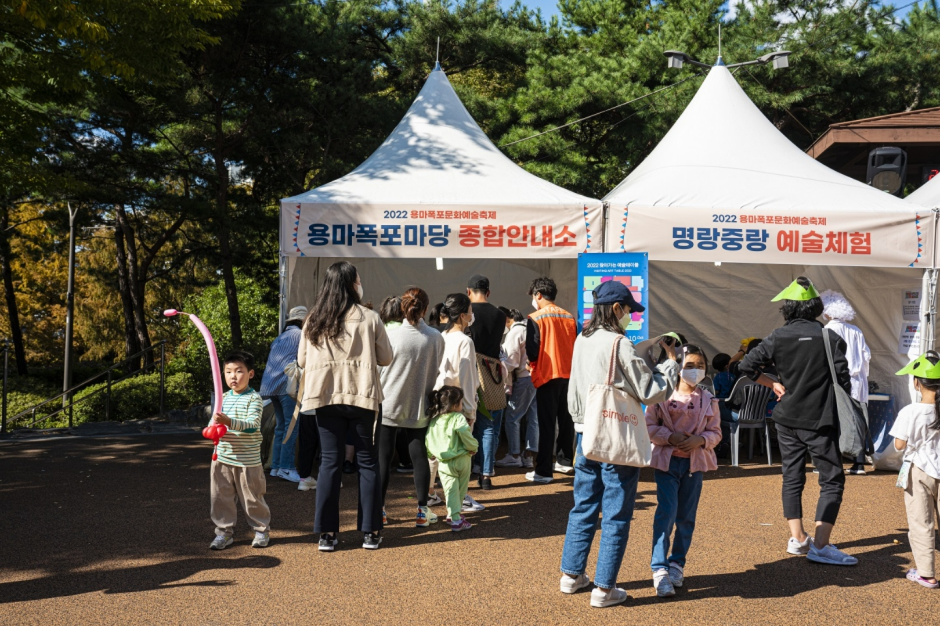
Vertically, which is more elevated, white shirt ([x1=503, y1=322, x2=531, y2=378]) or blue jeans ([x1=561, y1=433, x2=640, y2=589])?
white shirt ([x1=503, y1=322, x2=531, y2=378])

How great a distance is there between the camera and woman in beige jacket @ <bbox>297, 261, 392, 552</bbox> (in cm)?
466

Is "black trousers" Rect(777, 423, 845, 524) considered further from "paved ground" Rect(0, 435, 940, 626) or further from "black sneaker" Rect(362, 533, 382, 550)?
"black sneaker" Rect(362, 533, 382, 550)

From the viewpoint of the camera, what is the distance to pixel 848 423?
4469mm

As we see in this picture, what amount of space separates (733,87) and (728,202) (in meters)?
2.75

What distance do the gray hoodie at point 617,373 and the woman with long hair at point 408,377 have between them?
1.49m

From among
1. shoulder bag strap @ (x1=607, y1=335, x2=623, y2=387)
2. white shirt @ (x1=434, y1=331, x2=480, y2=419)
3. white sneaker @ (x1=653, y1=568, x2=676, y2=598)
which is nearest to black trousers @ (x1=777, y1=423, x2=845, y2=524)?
white sneaker @ (x1=653, y1=568, x2=676, y2=598)

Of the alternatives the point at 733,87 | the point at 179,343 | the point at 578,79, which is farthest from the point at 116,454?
the point at 179,343

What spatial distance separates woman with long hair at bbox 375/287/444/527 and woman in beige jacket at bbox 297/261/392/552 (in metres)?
0.46

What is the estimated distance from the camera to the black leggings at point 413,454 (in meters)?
5.28

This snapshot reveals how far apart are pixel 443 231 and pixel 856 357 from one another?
3929mm

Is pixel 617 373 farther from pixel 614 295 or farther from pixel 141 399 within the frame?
pixel 141 399

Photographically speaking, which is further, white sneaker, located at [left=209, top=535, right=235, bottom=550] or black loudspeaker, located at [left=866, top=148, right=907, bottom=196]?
black loudspeaker, located at [left=866, top=148, right=907, bottom=196]

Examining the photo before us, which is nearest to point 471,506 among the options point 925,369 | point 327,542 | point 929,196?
point 327,542

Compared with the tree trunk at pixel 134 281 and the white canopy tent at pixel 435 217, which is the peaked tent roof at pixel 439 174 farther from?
the tree trunk at pixel 134 281
